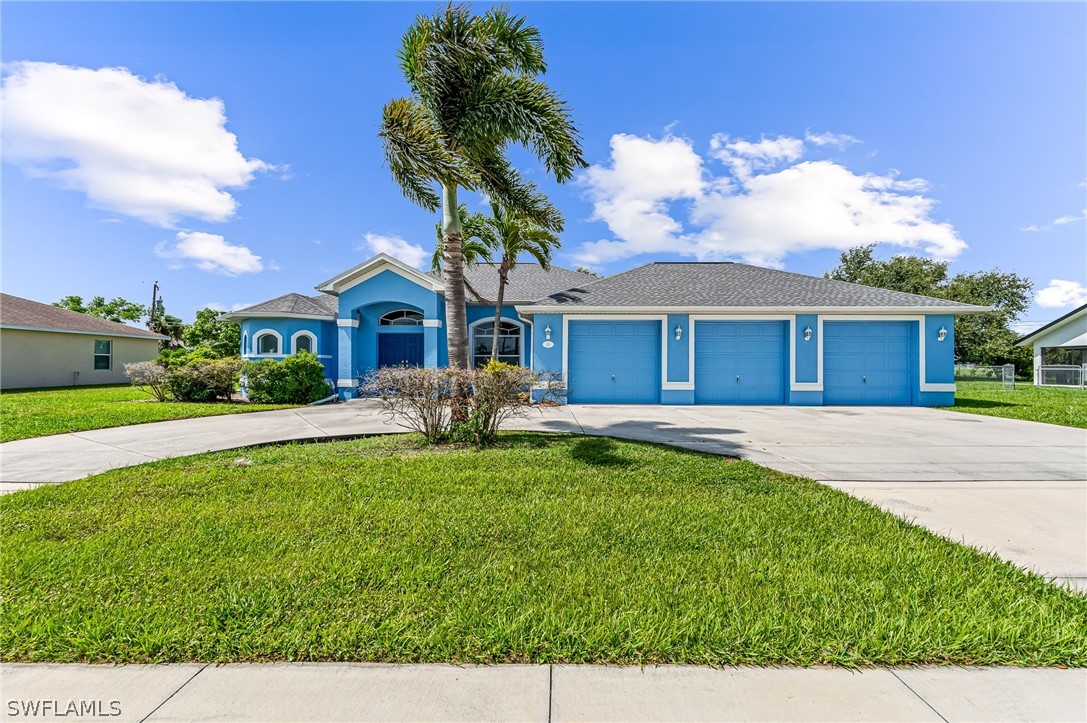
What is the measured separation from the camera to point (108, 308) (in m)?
33.7

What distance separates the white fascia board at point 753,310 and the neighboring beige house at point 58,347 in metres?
21.9

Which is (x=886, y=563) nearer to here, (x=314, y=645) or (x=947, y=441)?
(x=314, y=645)

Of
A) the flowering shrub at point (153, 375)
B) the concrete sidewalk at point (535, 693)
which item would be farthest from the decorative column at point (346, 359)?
the concrete sidewalk at point (535, 693)

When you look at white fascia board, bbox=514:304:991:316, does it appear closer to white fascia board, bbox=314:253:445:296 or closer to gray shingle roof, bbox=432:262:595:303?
gray shingle roof, bbox=432:262:595:303

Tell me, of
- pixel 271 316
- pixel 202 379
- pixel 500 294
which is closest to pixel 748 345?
pixel 500 294

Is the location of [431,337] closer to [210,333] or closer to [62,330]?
[210,333]

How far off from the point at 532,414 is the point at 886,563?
8.81 metres

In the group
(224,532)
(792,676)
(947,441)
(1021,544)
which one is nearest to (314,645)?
(224,532)

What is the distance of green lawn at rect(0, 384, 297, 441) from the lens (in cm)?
898

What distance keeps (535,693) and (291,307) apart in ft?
56.1

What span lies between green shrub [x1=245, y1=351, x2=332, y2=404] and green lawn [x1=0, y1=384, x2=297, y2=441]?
67cm

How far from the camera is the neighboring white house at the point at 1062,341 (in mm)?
24781

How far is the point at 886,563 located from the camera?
3.34 metres

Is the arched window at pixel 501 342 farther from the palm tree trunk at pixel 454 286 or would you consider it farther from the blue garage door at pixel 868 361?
the blue garage door at pixel 868 361
